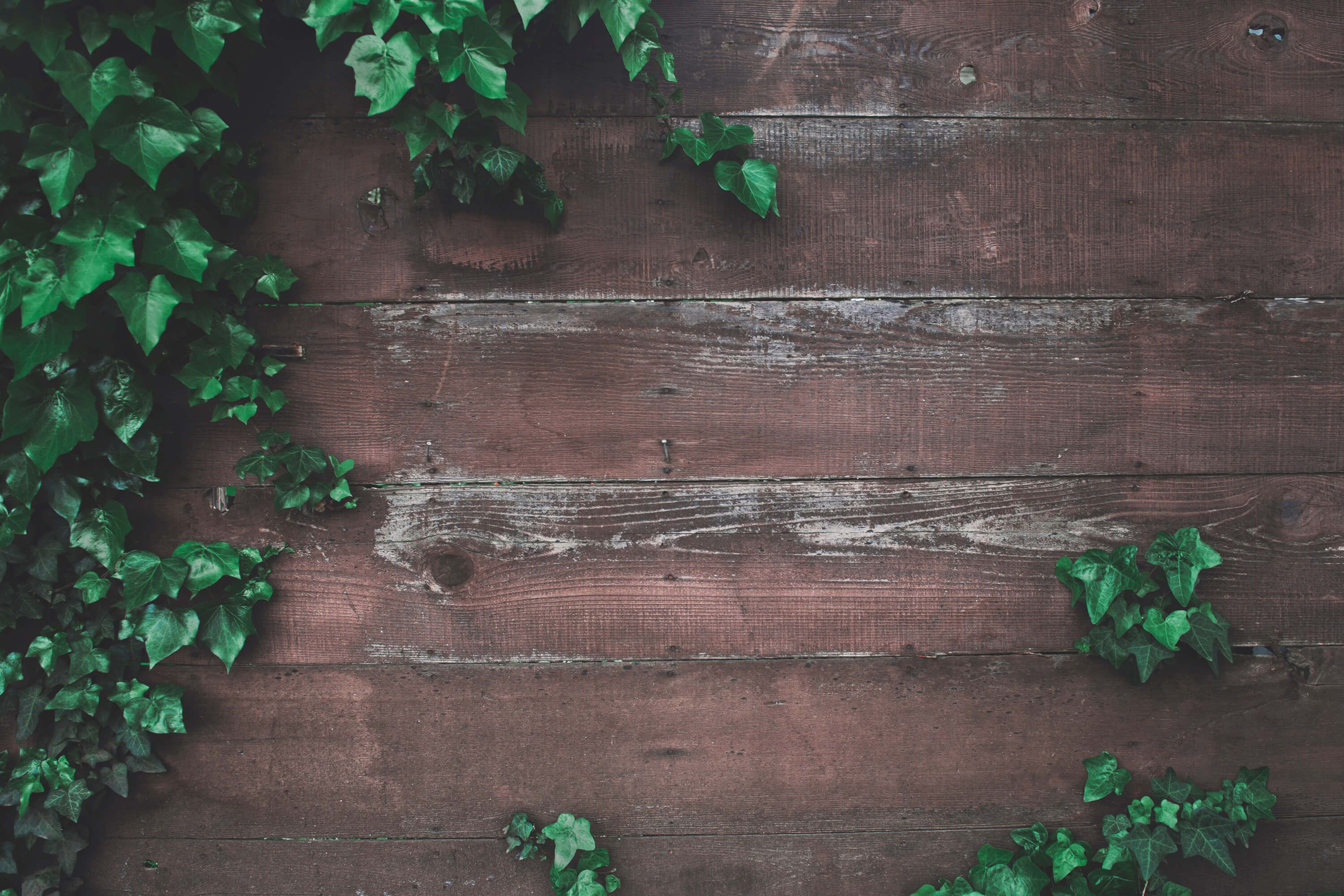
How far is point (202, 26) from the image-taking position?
127cm

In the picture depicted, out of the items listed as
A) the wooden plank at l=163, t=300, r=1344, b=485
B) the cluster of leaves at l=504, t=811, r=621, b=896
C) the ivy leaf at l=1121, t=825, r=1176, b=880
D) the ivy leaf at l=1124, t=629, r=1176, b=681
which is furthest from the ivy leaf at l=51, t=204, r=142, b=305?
the ivy leaf at l=1121, t=825, r=1176, b=880

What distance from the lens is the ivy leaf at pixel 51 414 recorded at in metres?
1.31

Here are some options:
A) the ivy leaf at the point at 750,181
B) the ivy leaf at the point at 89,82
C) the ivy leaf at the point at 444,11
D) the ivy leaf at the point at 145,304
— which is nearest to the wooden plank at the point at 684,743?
the ivy leaf at the point at 145,304

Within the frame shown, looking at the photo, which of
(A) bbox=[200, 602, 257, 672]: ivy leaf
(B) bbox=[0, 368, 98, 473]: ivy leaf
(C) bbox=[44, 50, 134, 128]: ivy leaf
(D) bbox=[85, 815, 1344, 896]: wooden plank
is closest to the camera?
(C) bbox=[44, 50, 134, 128]: ivy leaf

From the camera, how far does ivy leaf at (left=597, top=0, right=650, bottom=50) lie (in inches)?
52.0

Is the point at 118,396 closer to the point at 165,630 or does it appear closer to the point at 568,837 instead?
the point at 165,630

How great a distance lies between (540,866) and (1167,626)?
139cm

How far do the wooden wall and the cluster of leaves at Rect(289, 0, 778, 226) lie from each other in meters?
0.07

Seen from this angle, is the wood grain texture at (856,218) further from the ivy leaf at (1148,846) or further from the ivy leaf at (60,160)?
the ivy leaf at (1148,846)

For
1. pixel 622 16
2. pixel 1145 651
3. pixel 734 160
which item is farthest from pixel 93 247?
pixel 1145 651

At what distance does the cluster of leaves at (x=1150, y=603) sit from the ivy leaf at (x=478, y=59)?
1.47 meters

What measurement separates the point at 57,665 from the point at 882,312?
1.82 m

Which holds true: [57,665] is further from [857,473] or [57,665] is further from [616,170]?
[857,473]

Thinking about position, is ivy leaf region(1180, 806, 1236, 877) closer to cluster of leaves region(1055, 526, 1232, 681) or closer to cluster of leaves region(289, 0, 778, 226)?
cluster of leaves region(1055, 526, 1232, 681)
